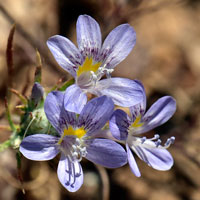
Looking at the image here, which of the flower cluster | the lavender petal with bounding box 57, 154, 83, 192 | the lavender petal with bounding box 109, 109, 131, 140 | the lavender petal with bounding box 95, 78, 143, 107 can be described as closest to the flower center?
the flower cluster

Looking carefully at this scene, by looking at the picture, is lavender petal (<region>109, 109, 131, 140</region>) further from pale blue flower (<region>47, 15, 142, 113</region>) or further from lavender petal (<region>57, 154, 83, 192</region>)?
lavender petal (<region>57, 154, 83, 192</region>)

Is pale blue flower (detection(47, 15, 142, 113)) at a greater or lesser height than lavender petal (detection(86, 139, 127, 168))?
greater

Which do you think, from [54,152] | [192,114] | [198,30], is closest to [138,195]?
[192,114]

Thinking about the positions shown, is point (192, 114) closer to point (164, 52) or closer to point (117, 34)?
point (164, 52)

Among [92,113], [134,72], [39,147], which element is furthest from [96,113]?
[134,72]

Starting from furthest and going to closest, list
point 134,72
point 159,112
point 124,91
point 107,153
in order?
point 134,72
point 159,112
point 124,91
point 107,153

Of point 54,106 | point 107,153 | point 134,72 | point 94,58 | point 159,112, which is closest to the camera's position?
point 54,106

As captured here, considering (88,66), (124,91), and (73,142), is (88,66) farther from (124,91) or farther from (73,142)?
(73,142)
